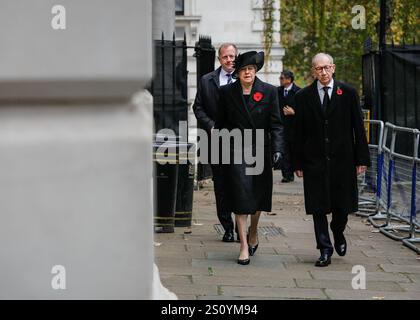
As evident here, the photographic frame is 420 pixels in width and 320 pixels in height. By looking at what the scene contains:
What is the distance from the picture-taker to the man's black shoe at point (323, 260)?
27.7 feet

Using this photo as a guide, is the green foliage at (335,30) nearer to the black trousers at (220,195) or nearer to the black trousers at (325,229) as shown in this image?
the black trousers at (220,195)

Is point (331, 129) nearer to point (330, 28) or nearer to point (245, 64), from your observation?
point (245, 64)

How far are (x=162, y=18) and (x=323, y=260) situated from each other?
5405 millimetres

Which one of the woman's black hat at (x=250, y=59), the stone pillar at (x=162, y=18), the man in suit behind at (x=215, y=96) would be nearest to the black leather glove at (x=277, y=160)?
the woman's black hat at (x=250, y=59)

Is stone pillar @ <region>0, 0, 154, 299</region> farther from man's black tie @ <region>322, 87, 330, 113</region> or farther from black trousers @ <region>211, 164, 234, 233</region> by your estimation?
black trousers @ <region>211, 164, 234, 233</region>

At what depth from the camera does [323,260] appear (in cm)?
846

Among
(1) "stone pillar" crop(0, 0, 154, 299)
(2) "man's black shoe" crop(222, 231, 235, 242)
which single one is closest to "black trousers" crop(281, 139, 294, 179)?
(2) "man's black shoe" crop(222, 231, 235, 242)

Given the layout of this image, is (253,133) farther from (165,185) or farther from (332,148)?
(165,185)

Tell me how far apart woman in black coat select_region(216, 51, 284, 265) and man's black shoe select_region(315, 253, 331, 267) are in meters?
0.62

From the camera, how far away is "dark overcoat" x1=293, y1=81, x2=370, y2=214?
337 inches

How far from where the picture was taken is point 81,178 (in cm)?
263

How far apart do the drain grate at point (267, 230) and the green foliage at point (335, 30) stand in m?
11.0

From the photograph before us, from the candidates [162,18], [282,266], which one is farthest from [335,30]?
[282,266]
